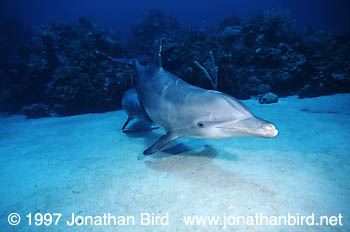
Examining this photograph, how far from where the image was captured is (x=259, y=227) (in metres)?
1.76

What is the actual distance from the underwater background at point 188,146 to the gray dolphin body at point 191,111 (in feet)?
2.38

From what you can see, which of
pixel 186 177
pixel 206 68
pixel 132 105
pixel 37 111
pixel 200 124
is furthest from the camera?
pixel 37 111

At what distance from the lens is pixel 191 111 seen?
8.50 ft

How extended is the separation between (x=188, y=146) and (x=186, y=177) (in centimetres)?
119

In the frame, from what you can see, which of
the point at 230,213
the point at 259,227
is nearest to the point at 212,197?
the point at 230,213

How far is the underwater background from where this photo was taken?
2160 mm

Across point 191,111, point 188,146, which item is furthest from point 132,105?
point 191,111

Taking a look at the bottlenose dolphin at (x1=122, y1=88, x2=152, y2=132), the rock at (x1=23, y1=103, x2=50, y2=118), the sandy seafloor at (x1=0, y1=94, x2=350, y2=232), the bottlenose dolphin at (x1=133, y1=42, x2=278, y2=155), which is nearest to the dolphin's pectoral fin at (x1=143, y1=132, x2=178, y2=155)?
the bottlenose dolphin at (x1=133, y1=42, x2=278, y2=155)

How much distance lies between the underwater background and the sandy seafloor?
0.02m

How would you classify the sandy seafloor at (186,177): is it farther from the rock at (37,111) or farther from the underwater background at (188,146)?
the rock at (37,111)

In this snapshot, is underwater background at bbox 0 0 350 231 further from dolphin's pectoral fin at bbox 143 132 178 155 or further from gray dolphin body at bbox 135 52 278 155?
gray dolphin body at bbox 135 52 278 155

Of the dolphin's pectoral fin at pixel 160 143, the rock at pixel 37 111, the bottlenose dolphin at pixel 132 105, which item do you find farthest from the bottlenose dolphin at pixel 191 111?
the rock at pixel 37 111

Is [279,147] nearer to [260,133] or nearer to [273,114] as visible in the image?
[260,133]

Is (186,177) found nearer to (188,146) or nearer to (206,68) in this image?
(188,146)
